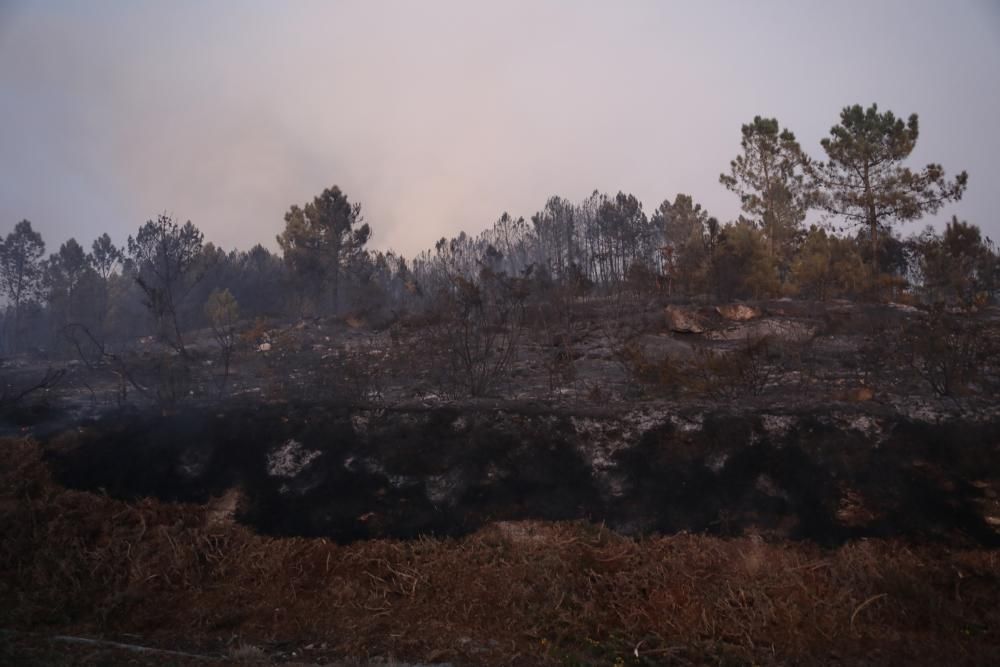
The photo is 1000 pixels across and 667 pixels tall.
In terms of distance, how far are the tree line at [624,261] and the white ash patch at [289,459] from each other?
736cm

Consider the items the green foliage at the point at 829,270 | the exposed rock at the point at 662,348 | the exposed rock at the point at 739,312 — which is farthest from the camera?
the green foliage at the point at 829,270

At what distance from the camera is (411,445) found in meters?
8.34

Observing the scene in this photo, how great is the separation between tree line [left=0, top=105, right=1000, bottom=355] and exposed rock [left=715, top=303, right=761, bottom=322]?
2.98 m

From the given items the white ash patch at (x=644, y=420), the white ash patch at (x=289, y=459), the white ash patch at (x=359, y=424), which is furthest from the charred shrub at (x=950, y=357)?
the white ash patch at (x=289, y=459)

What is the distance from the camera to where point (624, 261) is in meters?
29.3

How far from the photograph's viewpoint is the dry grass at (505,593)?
17.0 feet

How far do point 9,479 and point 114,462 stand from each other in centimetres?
112

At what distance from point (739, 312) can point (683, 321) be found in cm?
169

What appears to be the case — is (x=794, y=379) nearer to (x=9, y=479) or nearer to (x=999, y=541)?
(x=999, y=541)

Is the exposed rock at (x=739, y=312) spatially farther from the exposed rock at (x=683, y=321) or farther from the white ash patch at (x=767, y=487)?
the white ash patch at (x=767, y=487)

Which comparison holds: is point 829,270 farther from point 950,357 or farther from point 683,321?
point 950,357

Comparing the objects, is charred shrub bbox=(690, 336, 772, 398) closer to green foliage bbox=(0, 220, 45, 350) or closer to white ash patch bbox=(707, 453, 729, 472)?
white ash patch bbox=(707, 453, 729, 472)

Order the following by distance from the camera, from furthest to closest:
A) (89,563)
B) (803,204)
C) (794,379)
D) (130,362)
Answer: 1. (803,204)
2. (130,362)
3. (794,379)
4. (89,563)

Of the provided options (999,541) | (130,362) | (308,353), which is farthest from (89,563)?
(130,362)
